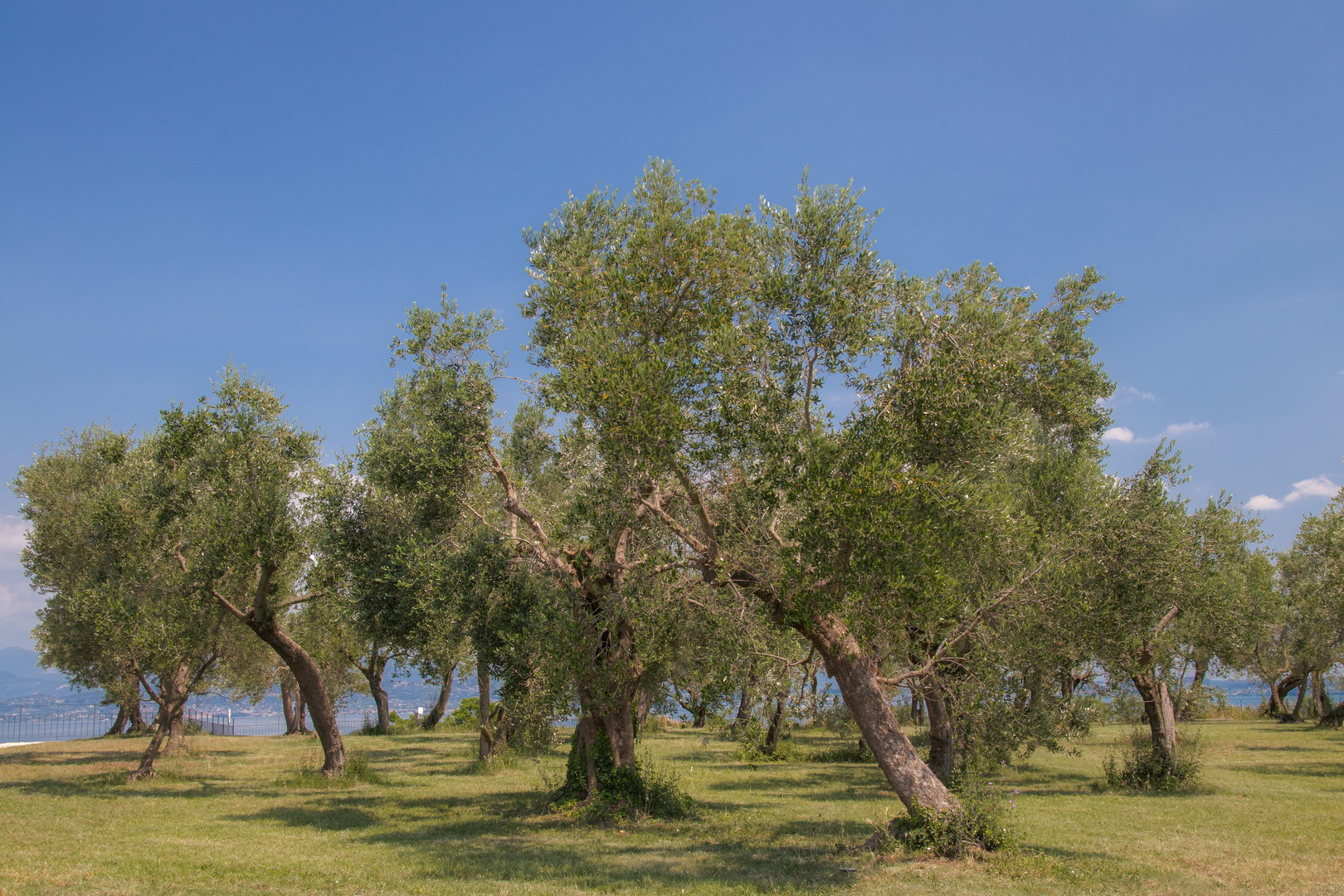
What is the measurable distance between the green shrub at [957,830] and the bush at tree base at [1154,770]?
13084 mm

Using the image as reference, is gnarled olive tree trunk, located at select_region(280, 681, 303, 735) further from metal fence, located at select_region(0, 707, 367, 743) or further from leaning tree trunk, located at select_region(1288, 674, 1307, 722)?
leaning tree trunk, located at select_region(1288, 674, 1307, 722)

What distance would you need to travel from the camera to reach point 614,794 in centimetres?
1802

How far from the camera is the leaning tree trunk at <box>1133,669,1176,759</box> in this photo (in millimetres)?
22859

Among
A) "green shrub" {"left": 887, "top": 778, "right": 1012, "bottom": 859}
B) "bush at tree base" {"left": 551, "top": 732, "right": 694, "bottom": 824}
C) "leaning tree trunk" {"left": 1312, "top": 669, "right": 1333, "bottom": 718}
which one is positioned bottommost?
"leaning tree trunk" {"left": 1312, "top": 669, "right": 1333, "bottom": 718}

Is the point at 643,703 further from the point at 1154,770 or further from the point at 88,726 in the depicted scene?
the point at 88,726

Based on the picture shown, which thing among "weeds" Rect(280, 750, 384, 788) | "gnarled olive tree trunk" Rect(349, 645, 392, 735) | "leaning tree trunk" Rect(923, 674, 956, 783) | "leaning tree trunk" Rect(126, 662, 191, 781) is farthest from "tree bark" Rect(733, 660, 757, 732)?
"gnarled olive tree trunk" Rect(349, 645, 392, 735)

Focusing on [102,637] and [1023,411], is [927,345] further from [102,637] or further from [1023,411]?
[102,637]

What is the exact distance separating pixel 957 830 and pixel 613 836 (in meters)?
7.08

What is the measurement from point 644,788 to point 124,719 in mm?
43236

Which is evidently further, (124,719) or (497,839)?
(124,719)

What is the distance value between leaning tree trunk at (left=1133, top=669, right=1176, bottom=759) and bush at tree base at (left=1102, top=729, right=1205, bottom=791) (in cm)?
21

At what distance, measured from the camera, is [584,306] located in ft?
49.9

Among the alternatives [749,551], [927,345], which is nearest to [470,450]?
[749,551]

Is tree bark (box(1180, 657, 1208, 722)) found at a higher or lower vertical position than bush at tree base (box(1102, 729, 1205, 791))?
higher
